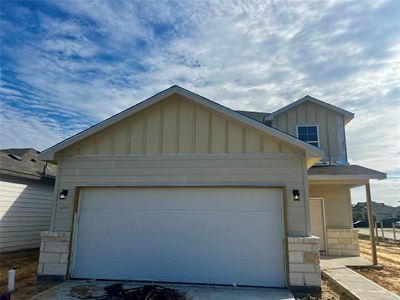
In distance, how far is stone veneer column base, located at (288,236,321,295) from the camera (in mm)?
6648

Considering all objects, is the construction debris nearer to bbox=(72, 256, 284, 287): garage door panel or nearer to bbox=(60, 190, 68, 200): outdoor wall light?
bbox=(72, 256, 284, 287): garage door panel

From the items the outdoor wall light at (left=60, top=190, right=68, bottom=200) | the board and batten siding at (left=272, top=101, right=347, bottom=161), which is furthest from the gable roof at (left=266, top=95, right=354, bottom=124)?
the outdoor wall light at (left=60, top=190, right=68, bottom=200)

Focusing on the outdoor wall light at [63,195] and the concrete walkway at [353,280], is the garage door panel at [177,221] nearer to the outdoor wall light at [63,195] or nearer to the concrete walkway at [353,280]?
the outdoor wall light at [63,195]

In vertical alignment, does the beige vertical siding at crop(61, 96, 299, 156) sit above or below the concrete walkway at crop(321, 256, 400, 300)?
above

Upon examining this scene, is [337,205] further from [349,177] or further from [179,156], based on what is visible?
[179,156]

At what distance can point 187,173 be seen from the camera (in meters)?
7.62

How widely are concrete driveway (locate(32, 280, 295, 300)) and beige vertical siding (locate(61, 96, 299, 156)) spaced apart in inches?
123

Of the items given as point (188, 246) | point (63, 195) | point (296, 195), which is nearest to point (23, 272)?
point (63, 195)

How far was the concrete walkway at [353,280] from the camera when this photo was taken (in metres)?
6.20

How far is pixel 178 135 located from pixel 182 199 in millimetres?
1612

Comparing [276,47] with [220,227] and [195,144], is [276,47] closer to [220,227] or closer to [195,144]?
[195,144]

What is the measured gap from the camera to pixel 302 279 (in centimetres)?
671

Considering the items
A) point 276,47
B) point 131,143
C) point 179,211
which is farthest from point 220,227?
point 276,47

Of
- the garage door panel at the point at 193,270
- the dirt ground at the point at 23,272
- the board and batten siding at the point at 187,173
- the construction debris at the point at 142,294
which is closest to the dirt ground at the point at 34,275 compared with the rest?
the dirt ground at the point at 23,272
